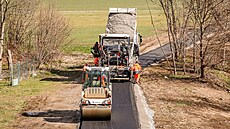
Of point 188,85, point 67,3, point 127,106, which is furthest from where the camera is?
point 67,3

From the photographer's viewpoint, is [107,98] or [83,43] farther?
[83,43]

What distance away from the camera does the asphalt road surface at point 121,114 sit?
20344 mm

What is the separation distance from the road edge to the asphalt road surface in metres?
0.26

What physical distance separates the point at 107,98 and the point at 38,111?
536 centimetres

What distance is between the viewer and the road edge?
2088 cm

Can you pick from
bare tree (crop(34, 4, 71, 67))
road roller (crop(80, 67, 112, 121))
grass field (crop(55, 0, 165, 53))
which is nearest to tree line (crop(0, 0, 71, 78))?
bare tree (crop(34, 4, 71, 67))

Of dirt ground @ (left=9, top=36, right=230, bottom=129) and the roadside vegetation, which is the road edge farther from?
the roadside vegetation

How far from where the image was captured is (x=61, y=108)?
81.3 ft

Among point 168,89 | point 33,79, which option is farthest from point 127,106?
point 33,79

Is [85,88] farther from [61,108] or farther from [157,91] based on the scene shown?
[157,91]

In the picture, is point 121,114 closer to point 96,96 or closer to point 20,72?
point 96,96

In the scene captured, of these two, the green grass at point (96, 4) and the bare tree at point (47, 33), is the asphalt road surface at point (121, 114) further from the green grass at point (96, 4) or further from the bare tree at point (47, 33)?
the green grass at point (96, 4)

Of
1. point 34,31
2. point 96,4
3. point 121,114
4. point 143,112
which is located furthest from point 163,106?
point 96,4

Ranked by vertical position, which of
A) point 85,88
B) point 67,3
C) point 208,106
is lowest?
point 208,106
